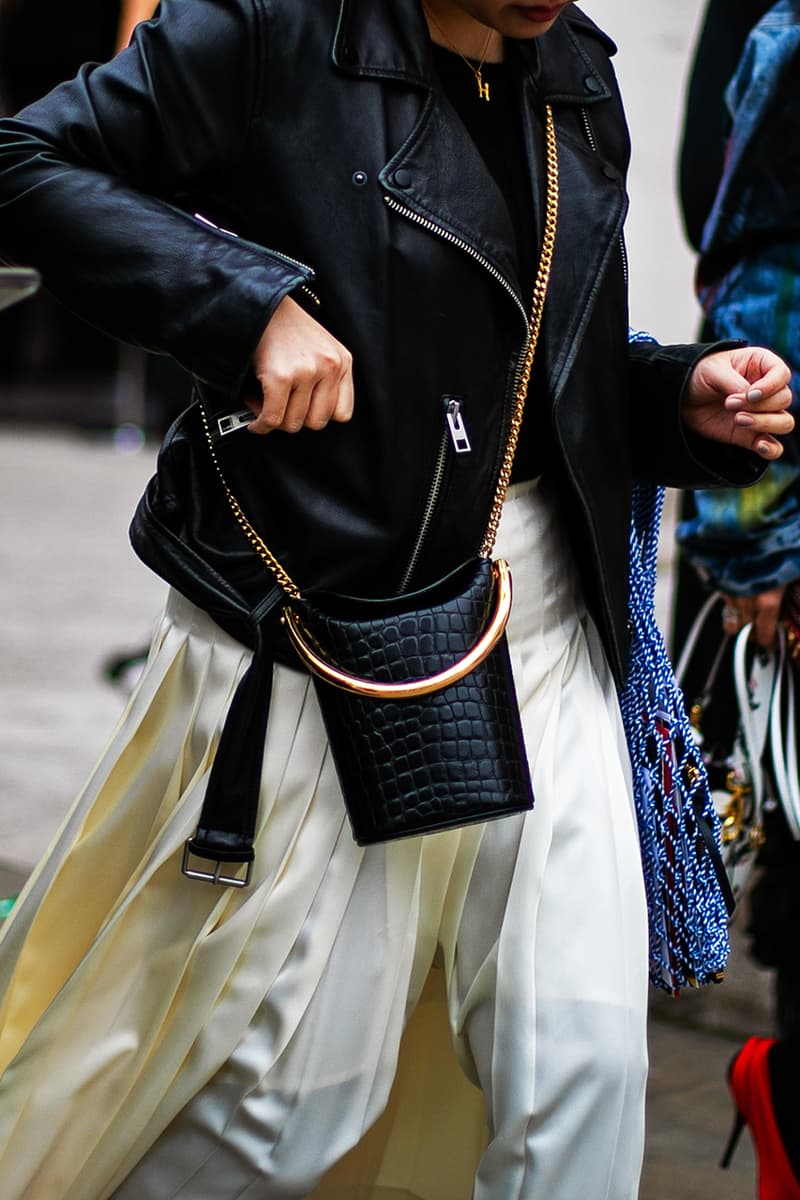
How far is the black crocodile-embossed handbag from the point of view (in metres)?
2.00

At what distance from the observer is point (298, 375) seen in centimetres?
189

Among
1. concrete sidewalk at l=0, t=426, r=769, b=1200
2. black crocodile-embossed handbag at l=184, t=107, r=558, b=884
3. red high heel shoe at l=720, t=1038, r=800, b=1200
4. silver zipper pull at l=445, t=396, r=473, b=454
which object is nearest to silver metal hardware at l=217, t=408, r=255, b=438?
black crocodile-embossed handbag at l=184, t=107, r=558, b=884

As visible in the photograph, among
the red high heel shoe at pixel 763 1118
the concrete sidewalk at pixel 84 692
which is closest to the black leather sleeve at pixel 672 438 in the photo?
the red high heel shoe at pixel 763 1118

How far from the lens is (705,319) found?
10.7 feet

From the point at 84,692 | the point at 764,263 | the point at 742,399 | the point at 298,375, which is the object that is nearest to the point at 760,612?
the point at 764,263

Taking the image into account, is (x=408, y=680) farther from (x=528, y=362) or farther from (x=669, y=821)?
(x=669, y=821)

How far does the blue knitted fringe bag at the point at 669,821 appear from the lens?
2.42 meters

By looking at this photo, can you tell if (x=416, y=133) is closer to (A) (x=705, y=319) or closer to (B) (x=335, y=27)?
(B) (x=335, y=27)

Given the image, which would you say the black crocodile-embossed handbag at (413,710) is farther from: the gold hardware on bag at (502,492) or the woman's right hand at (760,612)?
the woman's right hand at (760,612)

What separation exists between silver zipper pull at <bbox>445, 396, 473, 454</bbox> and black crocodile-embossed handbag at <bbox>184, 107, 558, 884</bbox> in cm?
15

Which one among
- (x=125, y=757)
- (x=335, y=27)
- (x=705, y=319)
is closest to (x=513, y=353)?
(x=335, y=27)

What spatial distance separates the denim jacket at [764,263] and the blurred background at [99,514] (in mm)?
1127

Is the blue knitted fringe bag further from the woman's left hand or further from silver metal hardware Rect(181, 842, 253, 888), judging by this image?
silver metal hardware Rect(181, 842, 253, 888)

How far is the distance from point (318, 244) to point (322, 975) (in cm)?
82
